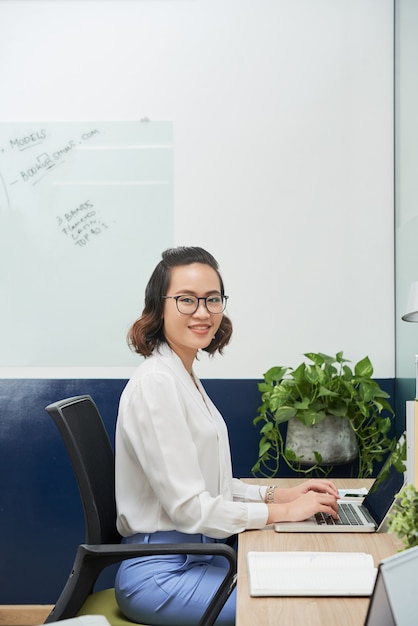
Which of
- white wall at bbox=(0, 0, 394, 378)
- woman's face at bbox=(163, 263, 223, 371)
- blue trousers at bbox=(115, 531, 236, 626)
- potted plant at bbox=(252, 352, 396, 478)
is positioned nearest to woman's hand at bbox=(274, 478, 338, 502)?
blue trousers at bbox=(115, 531, 236, 626)

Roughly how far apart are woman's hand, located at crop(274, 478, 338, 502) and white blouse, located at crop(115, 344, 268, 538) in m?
0.17

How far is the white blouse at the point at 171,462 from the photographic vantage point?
63.1 inches

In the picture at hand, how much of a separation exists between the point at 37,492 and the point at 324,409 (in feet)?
4.14

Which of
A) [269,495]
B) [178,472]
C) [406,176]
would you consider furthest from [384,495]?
[406,176]

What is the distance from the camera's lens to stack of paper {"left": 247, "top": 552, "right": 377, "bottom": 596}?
118cm

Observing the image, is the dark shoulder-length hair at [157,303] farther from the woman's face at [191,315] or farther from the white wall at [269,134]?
the white wall at [269,134]

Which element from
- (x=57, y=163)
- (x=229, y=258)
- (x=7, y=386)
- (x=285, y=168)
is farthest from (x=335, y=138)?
(x=7, y=386)

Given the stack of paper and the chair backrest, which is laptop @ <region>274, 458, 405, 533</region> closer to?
the stack of paper

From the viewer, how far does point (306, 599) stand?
117 cm

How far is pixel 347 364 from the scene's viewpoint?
9.64 ft

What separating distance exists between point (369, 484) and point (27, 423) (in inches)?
58.0

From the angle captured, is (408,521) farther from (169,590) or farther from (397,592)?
(169,590)

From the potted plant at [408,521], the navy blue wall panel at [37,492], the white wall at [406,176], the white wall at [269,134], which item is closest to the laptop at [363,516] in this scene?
the potted plant at [408,521]

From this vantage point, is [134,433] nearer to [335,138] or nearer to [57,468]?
[57,468]
